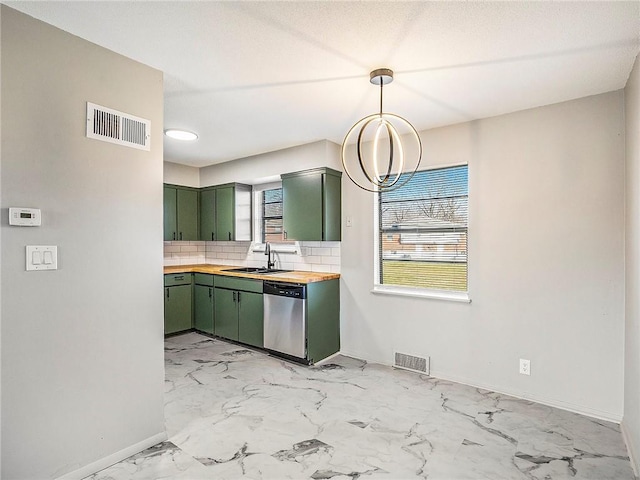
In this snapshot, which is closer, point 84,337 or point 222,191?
point 84,337

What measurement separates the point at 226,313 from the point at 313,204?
1.80m

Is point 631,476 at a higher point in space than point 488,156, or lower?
lower

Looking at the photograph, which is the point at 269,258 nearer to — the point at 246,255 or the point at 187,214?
the point at 246,255

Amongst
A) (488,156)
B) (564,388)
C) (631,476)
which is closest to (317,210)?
(488,156)

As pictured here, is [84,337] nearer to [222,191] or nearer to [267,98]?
[267,98]

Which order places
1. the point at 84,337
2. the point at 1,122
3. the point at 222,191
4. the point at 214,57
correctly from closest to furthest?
1. the point at 1,122
2. the point at 84,337
3. the point at 214,57
4. the point at 222,191

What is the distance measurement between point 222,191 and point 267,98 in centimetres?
252

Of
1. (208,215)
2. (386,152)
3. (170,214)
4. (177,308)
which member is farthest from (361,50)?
(177,308)

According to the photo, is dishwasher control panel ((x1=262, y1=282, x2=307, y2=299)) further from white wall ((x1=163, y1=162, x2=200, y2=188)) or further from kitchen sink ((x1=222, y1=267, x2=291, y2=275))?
white wall ((x1=163, y1=162, x2=200, y2=188))

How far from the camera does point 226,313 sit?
4.45 meters

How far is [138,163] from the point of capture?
2.16 meters

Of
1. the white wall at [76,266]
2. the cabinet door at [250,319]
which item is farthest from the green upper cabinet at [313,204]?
the white wall at [76,266]

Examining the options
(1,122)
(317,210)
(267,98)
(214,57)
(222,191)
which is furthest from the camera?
(222,191)

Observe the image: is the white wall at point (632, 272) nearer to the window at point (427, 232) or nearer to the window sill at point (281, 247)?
the window at point (427, 232)
